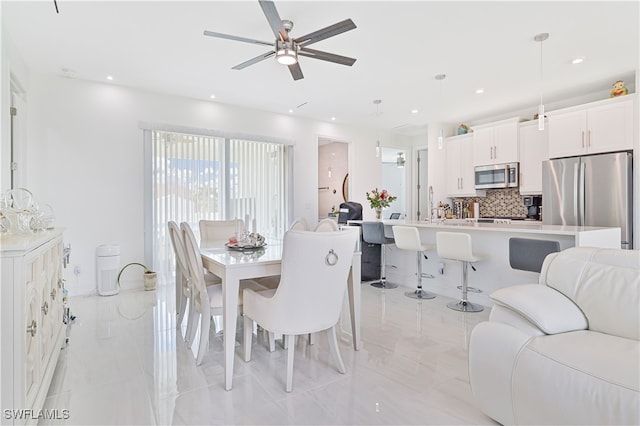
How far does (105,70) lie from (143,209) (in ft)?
5.83

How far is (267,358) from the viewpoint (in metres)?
2.41

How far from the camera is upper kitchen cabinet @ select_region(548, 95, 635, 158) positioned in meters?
4.14

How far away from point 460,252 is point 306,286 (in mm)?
2096

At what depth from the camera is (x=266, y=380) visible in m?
2.09

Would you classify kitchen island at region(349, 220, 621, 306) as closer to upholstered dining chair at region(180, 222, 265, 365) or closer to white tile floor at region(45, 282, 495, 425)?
white tile floor at region(45, 282, 495, 425)

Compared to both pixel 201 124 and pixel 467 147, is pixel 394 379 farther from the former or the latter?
pixel 467 147

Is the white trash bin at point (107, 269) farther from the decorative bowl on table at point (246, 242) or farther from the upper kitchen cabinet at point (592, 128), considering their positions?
the upper kitchen cabinet at point (592, 128)

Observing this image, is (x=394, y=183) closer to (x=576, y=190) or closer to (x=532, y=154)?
(x=532, y=154)

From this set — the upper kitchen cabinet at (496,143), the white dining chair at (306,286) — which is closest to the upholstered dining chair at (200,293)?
the white dining chair at (306,286)

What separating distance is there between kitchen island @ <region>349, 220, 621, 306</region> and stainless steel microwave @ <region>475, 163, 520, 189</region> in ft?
5.65

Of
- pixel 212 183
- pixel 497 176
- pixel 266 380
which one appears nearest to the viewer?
pixel 266 380

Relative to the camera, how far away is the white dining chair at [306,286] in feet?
6.22

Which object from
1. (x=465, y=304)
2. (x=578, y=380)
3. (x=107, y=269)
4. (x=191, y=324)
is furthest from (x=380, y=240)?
(x=107, y=269)

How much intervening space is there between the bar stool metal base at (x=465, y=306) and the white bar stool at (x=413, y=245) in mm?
357
